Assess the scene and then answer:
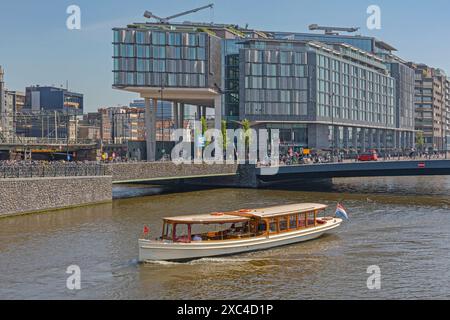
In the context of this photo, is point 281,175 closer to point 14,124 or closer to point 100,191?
point 100,191

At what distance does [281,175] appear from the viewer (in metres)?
85.7

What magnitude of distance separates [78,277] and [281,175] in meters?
57.1

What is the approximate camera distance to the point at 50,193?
56719 mm

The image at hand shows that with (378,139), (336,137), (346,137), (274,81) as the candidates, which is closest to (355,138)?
Answer: (346,137)

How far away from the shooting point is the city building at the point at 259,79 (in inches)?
4473

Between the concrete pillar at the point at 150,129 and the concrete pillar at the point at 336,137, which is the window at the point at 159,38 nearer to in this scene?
the concrete pillar at the point at 150,129

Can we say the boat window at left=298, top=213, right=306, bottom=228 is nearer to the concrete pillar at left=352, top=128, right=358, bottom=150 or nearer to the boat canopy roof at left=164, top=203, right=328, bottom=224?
the boat canopy roof at left=164, top=203, right=328, bottom=224

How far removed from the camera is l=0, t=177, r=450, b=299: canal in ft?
95.4

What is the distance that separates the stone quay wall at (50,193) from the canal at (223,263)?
4.97 ft

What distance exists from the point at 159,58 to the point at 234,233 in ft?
262

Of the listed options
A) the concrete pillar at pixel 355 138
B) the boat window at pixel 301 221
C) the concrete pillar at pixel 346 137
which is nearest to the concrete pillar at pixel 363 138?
the concrete pillar at pixel 355 138

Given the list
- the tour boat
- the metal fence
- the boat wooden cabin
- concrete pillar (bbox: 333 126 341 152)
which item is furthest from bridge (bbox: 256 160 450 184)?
concrete pillar (bbox: 333 126 341 152)
